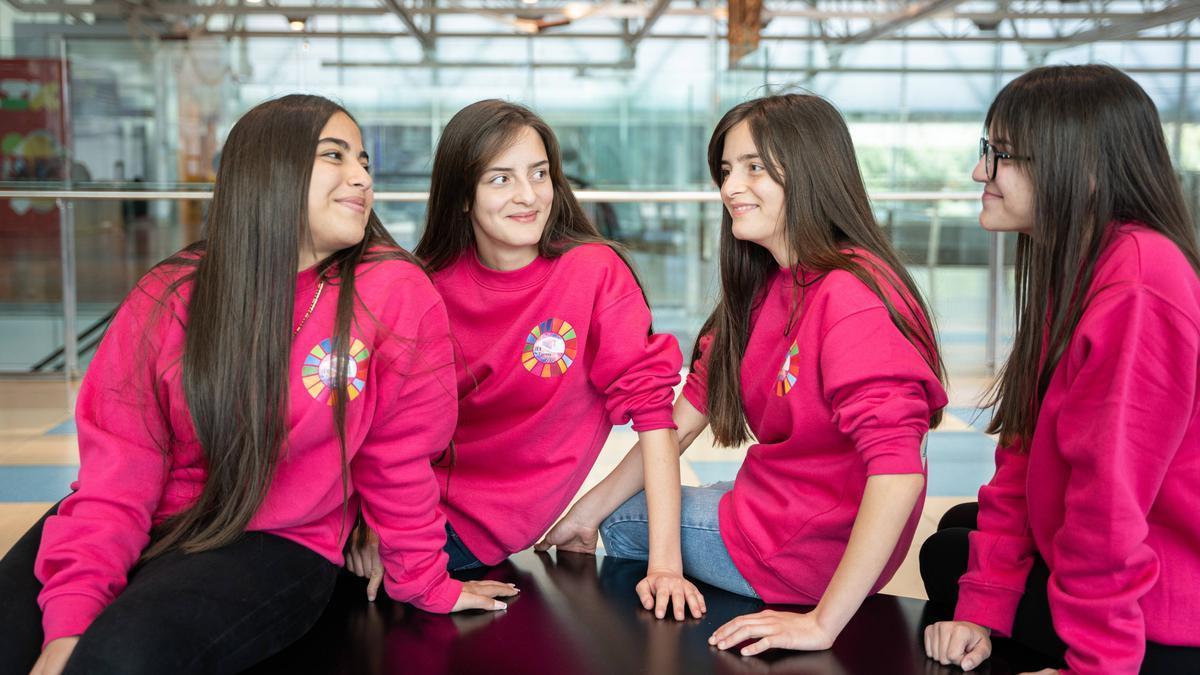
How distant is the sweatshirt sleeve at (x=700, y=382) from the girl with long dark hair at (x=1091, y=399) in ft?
1.52

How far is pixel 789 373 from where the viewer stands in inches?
60.1

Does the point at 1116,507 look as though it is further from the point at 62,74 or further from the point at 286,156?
the point at 62,74

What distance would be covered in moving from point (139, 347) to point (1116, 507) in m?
1.23

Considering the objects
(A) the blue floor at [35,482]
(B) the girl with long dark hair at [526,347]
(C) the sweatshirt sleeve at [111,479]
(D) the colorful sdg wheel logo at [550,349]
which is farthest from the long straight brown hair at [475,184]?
(A) the blue floor at [35,482]

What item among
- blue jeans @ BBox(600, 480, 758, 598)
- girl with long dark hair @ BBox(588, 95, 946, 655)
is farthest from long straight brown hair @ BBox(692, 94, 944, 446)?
blue jeans @ BBox(600, 480, 758, 598)

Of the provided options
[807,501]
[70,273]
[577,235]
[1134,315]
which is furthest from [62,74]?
[1134,315]

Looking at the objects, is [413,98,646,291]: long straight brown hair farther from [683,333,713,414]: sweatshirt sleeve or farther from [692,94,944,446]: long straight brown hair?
[692,94,944,446]: long straight brown hair

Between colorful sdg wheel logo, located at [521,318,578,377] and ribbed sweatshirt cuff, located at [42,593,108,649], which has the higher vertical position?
colorful sdg wheel logo, located at [521,318,578,377]

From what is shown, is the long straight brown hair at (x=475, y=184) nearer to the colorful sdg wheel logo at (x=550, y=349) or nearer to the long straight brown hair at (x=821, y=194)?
Result: the colorful sdg wheel logo at (x=550, y=349)

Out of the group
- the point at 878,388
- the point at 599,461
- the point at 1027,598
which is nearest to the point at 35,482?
the point at 599,461

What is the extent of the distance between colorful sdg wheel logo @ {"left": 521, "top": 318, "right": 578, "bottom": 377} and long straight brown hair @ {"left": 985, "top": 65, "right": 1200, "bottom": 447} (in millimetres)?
707

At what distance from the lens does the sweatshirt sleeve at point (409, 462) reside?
149 centimetres

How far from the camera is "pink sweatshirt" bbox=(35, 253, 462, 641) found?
1.45 m

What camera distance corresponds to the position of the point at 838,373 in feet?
4.60
